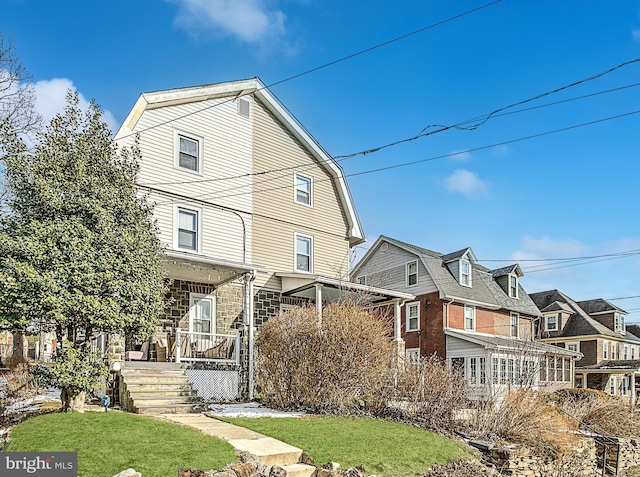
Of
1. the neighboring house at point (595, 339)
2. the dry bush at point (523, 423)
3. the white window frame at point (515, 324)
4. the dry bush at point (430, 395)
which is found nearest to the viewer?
the dry bush at point (523, 423)

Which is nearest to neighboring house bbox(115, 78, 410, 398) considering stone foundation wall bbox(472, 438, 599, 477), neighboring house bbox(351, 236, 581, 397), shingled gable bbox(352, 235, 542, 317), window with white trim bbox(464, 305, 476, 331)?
stone foundation wall bbox(472, 438, 599, 477)

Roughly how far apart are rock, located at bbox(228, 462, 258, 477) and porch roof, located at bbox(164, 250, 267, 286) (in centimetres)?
661

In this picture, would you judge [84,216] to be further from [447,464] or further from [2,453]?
[447,464]

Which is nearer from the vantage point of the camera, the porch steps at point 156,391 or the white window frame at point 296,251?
the porch steps at point 156,391

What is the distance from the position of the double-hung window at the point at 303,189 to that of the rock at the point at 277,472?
39.9 ft

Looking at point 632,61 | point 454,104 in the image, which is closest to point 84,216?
point 454,104

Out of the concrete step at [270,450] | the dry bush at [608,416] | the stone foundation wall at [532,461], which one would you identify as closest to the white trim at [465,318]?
the dry bush at [608,416]

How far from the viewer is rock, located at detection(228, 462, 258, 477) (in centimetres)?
613

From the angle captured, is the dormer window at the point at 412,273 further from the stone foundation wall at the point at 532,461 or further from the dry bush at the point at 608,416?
the stone foundation wall at the point at 532,461

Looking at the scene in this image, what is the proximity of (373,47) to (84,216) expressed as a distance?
20.0ft

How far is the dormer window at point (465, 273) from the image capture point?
2667 centimetres

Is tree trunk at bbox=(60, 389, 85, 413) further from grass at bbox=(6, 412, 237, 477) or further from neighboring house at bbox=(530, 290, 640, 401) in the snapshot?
neighboring house at bbox=(530, 290, 640, 401)

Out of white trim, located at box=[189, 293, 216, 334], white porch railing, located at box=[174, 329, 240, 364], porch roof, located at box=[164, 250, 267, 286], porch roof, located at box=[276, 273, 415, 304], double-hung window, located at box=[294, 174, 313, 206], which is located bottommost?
white porch railing, located at box=[174, 329, 240, 364]

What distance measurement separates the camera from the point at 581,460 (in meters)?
11.2
